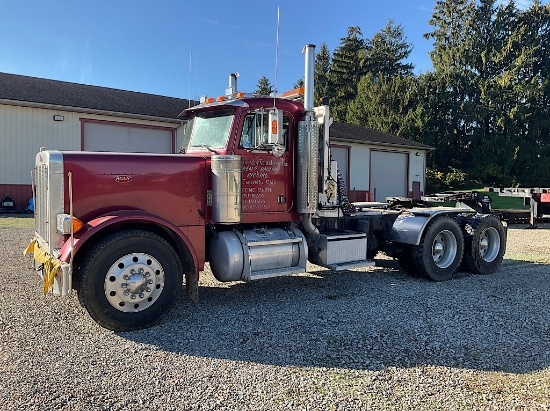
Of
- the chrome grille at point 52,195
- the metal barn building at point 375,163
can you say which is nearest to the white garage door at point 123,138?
the metal barn building at point 375,163

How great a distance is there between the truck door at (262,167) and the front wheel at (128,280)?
143 cm

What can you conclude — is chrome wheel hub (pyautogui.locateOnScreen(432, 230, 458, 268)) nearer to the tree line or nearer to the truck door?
the truck door

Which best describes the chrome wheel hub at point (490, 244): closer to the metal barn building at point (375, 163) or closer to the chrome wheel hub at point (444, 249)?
the chrome wheel hub at point (444, 249)

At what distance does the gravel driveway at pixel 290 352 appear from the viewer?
3.58 meters

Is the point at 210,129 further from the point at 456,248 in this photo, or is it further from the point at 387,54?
the point at 387,54

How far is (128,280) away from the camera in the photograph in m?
5.02

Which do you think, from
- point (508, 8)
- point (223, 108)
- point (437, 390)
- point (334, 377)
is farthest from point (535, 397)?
point (508, 8)

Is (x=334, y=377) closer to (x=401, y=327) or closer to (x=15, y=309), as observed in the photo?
(x=401, y=327)

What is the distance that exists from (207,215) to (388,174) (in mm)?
23833

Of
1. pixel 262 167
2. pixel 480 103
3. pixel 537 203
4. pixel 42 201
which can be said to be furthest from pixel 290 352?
pixel 480 103

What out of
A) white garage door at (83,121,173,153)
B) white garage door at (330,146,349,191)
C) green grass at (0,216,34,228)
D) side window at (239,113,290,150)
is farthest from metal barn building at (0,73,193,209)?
side window at (239,113,290,150)

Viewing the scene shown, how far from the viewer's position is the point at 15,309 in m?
5.62

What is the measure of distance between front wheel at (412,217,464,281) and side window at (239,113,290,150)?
10.9 ft

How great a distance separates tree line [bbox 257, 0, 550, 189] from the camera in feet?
125
